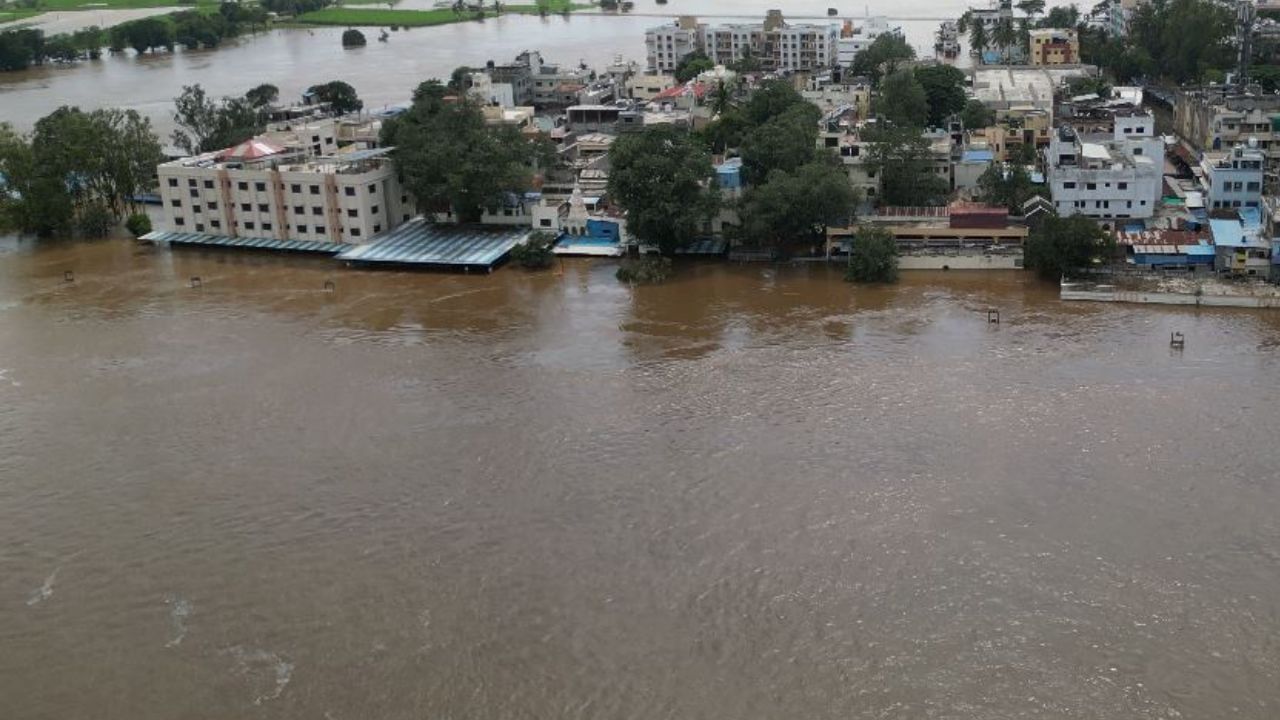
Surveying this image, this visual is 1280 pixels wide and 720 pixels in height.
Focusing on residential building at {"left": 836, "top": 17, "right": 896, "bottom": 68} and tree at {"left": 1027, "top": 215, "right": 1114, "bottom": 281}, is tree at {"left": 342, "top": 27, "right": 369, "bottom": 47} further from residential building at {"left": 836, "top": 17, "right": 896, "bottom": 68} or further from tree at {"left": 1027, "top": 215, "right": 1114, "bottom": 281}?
tree at {"left": 1027, "top": 215, "right": 1114, "bottom": 281}

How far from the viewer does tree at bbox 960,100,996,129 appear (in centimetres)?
2094

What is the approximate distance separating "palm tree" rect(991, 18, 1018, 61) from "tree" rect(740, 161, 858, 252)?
19.3 metres

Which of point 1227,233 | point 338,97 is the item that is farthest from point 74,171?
point 1227,233

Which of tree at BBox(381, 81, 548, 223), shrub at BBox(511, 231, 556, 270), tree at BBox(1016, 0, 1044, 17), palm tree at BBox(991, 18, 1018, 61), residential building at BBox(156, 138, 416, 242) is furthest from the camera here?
tree at BBox(1016, 0, 1044, 17)

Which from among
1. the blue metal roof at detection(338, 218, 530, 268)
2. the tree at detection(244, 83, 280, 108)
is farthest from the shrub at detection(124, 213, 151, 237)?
the tree at detection(244, 83, 280, 108)

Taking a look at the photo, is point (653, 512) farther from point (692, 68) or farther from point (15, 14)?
point (15, 14)

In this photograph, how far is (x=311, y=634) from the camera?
322 inches

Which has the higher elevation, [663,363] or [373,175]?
[373,175]

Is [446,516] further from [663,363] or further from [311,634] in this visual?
[663,363]

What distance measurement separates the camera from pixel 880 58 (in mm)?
28609

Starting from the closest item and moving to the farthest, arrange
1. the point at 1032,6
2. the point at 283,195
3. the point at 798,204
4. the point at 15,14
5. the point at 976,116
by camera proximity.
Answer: the point at 798,204, the point at 283,195, the point at 976,116, the point at 1032,6, the point at 15,14

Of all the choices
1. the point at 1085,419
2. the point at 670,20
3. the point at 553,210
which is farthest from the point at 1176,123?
the point at 670,20

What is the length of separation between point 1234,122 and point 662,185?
31.9 ft

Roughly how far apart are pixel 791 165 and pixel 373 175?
6018 mm
